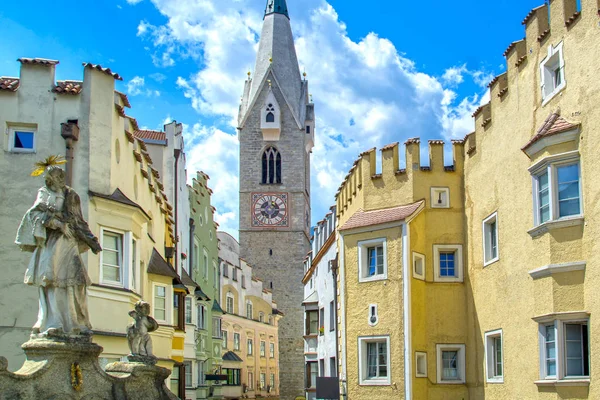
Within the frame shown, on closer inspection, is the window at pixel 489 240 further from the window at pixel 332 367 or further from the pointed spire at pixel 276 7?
the pointed spire at pixel 276 7

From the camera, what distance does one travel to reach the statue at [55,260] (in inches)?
520

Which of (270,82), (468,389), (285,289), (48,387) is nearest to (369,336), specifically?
(468,389)

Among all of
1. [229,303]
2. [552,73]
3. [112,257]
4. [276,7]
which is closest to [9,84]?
[112,257]

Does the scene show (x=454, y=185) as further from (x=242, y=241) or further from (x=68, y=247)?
(x=242, y=241)

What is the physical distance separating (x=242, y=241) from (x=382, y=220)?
6212 cm

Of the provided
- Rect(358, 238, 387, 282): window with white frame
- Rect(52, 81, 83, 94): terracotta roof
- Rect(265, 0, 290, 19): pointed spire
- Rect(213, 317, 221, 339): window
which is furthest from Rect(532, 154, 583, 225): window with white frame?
Rect(265, 0, 290, 19): pointed spire

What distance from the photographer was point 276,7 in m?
97.2

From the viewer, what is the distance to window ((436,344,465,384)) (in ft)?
85.6

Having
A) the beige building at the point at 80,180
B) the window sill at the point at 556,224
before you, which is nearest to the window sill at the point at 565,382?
the window sill at the point at 556,224

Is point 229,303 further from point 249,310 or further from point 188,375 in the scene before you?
point 188,375

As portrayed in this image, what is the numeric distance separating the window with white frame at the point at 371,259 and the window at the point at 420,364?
99.0 inches

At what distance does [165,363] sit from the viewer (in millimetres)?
29578

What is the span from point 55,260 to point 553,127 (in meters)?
11.1

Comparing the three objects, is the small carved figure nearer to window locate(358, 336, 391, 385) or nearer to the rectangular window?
the rectangular window
